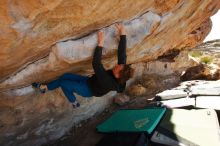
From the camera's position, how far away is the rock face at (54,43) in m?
4.30

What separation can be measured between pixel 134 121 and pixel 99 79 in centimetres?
179

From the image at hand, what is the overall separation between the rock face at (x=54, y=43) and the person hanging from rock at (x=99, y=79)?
0.50ft

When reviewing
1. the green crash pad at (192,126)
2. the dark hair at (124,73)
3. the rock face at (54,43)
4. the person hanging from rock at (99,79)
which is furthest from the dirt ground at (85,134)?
the dark hair at (124,73)

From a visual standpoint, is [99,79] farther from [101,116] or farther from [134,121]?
[101,116]

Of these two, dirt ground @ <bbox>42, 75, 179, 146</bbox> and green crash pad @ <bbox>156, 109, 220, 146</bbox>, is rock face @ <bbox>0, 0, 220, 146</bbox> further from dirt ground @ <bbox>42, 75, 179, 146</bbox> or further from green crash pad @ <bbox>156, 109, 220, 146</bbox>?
green crash pad @ <bbox>156, 109, 220, 146</bbox>

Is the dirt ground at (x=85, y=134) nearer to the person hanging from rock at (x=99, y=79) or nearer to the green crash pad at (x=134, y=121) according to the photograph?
the green crash pad at (x=134, y=121)

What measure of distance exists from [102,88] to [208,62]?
9.18m

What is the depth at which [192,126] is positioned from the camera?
610 cm

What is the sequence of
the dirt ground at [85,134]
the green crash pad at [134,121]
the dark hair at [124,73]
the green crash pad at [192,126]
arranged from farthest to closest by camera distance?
1. the dirt ground at [85,134]
2. the green crash pad at [134,121]
3. the green crash pad at [192,126]
4. the dark hair at [124,73]

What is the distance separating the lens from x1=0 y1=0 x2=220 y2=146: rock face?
14.1 feet

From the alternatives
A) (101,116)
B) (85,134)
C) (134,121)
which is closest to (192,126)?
(134,121)

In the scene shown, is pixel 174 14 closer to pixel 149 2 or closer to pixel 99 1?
pixel 149 2

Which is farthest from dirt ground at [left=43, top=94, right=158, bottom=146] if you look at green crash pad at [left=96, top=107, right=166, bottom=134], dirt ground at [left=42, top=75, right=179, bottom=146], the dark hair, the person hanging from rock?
the dark hair

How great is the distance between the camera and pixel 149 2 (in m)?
5.80
